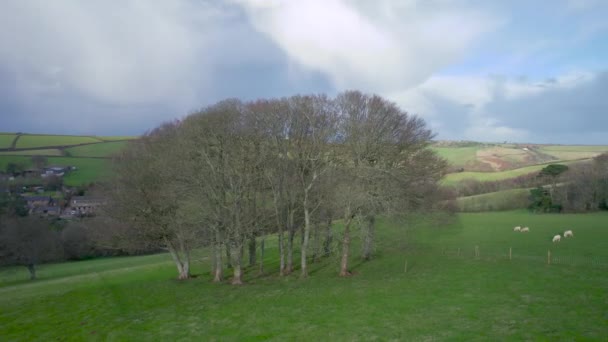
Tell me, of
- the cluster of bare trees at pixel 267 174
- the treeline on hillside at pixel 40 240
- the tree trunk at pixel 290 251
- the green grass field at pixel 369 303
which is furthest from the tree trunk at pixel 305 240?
the treeline on hillside at pixel 40 240

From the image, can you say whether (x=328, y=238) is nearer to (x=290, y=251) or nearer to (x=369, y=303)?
(x=290, y=251)

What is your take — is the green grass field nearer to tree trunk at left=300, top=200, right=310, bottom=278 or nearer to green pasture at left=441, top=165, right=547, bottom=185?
tree trunk at left=300, top=200, right=310, bottom=278

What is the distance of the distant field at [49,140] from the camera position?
112 meters

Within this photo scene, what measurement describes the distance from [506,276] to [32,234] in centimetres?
5648

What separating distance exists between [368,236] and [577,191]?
57.9 metres

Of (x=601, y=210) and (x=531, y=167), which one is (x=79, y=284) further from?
(x=531, y=167)

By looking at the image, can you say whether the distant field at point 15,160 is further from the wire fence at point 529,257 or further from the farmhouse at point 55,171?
the wire fence at point 529,257

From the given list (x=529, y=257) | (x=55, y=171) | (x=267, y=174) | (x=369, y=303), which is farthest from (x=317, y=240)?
(x=55, y=171)

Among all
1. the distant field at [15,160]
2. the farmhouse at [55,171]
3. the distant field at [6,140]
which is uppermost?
the distant field at [6,140]

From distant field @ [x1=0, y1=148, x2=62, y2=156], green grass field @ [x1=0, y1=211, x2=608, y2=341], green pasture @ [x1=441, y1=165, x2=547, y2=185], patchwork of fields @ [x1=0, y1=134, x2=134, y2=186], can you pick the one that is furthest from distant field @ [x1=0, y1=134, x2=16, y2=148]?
green pasture @ [x1=441, y1=165, x2=547, y2=185]

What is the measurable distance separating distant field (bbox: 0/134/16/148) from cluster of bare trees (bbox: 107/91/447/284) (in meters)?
102

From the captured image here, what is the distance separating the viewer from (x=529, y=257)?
1265 inches

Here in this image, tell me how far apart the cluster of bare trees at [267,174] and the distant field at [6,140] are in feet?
336

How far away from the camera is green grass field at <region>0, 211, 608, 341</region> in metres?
16.5
